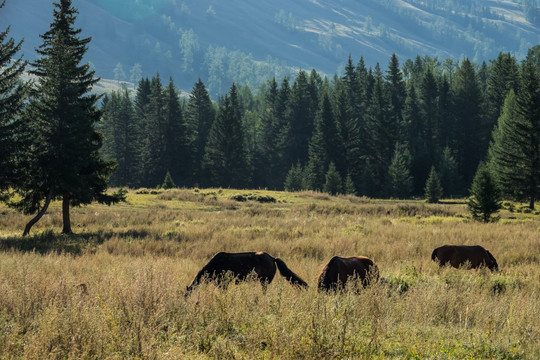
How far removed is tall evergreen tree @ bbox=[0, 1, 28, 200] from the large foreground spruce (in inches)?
24.6

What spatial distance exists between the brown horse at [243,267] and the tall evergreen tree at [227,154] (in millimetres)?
74900

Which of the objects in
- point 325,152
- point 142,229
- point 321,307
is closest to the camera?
point 321,307

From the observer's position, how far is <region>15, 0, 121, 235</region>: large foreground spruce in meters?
24.7

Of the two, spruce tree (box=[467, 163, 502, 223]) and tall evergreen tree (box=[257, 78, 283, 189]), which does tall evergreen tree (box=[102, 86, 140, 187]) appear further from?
spruce tree (box=[467, 163, 502, 223])

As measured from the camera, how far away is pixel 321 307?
22.1 feet

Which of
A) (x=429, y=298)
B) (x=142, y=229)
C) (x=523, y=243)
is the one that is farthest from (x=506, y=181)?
(x=429, y=298)

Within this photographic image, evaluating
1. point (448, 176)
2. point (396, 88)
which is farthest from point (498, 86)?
point (448, 176)

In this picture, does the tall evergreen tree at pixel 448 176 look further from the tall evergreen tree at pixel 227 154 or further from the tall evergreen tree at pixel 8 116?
the tall evergreen tree at pixel 8 116

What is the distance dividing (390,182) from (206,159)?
110 ft

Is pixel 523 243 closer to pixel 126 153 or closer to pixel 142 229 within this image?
pixel 142 229

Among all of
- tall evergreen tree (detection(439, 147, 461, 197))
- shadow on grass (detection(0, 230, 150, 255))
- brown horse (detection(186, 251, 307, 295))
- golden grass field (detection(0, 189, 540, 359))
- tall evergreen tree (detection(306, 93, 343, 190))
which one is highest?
tall evergreen tree (detection(306, 93, 343, 190))

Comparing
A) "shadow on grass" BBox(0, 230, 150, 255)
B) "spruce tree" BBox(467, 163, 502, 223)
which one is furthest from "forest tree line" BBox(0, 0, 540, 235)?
"shadow on grass" BBox(0, 230, 150, 255)

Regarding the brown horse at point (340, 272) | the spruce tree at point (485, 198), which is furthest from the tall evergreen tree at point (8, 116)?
the spruce tree at point (485, 198)

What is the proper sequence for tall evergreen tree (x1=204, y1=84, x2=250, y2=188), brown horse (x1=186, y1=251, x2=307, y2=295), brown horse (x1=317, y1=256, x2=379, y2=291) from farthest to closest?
tall evergreen tree (x1=204, y1=84, x2=250, y2=188), brown horse (x1=186, y1=251, x2=307, y2=295), brown horse (x1=317, y1=256, x2=379, y2=291)
